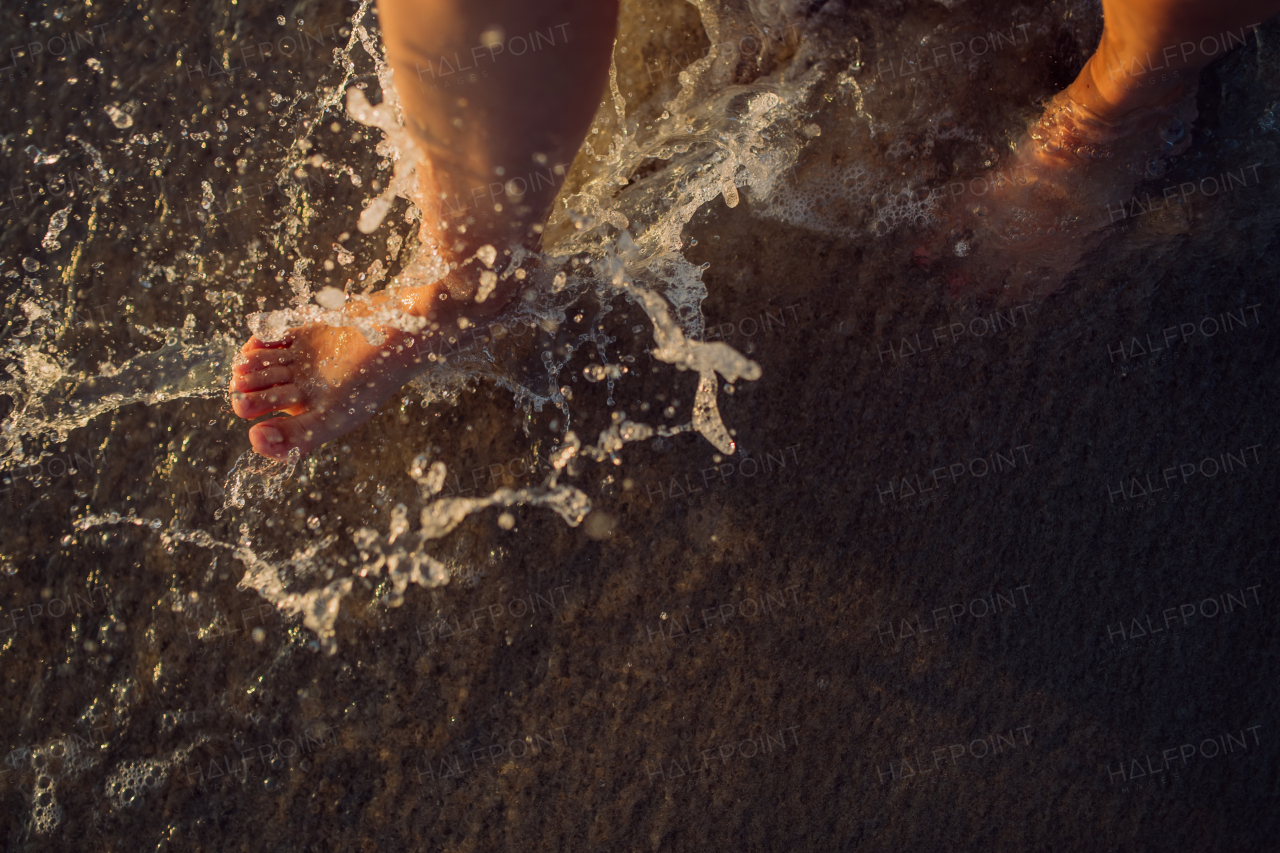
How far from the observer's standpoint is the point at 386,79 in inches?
68.2

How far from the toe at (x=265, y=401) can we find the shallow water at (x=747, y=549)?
0.11 meters

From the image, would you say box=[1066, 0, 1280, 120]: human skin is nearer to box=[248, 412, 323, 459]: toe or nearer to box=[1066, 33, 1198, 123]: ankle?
box=[1066, 33, 1198, 123]: ankle

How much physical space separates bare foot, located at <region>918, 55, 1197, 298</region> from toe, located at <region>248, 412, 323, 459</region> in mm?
1299

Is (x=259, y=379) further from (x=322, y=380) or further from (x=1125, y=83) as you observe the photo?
(x=1125, y=83)

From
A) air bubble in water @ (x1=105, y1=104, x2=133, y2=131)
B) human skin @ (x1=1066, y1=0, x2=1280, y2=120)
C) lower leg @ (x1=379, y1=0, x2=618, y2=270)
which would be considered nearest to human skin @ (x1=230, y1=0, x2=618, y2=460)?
lower leg @ (x1=379, y1=0, x2=618, y2=270)

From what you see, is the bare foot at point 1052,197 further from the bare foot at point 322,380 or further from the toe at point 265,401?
the toe at point 265,401

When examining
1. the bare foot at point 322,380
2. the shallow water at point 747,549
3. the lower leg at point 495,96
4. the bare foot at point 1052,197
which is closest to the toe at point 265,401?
the bare foot at point 322,380

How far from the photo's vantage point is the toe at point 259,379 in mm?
1611

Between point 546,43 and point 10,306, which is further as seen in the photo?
point 10,306

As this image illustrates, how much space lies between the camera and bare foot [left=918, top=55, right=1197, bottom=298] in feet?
5.25

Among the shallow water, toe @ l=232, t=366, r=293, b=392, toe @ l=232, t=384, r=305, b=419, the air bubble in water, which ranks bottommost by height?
the shallow water

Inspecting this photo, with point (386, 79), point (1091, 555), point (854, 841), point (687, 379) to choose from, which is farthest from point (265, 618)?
point (1091, 555)

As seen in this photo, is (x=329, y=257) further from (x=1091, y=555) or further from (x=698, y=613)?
(x=1091, y=555)

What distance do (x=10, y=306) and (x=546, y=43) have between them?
1.34 metres
